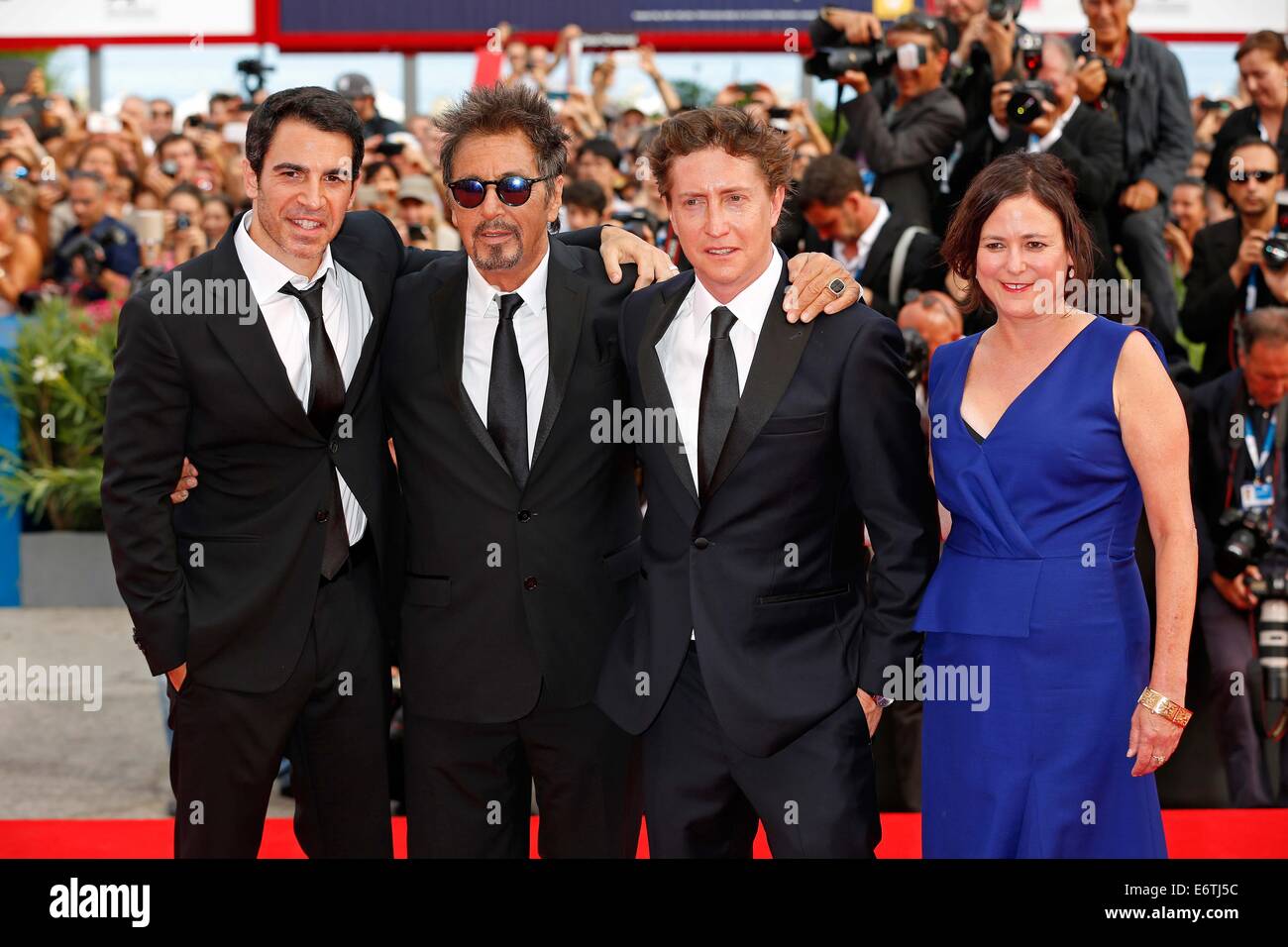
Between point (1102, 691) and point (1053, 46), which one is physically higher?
point (1053, 46)

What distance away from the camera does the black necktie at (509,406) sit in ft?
9.75

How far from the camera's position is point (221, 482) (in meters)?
3.02

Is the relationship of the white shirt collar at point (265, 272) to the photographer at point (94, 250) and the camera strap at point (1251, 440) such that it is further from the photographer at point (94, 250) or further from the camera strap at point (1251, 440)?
the photographer at point (94, 250)

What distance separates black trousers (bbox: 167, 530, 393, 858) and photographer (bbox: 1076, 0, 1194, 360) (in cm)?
427

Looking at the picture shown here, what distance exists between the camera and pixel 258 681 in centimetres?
299

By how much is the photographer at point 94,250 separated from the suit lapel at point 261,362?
18.3ft

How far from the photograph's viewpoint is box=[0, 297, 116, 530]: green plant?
730 cm

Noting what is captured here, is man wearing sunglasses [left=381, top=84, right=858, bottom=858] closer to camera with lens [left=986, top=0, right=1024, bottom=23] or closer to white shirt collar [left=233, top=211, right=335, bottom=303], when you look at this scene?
white shirt collar [left=233, top=211, right=335, bottom=303]

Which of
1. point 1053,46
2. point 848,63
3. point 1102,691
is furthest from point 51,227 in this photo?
point 1102,691

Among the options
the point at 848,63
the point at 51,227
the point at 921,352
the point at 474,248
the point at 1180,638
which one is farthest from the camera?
the point at 51,227

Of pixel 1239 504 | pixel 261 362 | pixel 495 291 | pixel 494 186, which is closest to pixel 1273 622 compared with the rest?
pixel 1239 504

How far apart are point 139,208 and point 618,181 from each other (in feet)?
11.4

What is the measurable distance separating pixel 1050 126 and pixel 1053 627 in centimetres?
351
